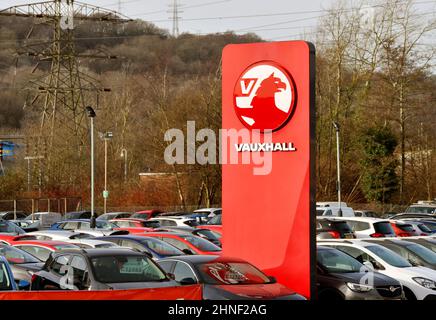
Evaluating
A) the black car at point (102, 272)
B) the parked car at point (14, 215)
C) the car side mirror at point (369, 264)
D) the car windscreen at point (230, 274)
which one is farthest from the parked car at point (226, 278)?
the parked car at point (14, 215)

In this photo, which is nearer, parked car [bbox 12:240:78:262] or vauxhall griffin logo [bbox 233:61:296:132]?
vauxhall griffin logo [bbox 233:61:296:132]

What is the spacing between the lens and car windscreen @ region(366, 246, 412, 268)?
19.1m

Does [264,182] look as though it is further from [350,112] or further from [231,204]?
[350,112]

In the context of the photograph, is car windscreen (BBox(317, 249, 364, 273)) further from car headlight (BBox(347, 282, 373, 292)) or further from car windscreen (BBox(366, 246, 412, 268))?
car windscreen (BBox(366, 246, 412, 268))

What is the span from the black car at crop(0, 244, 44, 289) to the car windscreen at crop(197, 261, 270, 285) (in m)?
5.28

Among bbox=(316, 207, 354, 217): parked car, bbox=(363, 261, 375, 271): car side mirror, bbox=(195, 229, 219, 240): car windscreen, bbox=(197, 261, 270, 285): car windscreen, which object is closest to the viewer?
bbox=(197, 261, 270, 285): car windscreen

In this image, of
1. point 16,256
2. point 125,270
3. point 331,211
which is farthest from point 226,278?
point 331,211

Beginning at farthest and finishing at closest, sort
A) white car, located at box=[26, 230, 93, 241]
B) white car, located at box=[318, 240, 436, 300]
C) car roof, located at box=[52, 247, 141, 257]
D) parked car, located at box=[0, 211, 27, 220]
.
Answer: parked car, located at box=[0, 211, 27, 220] → white car, located at box=[26, 230, 93, 241] → white car, located at box=[318, 240, 436, 300] → car roof, located at box=[52, 247, 141, 257]

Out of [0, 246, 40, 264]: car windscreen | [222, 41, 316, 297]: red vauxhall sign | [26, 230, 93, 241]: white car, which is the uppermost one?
[222, 41, 316, 297]: red vauxhall sign

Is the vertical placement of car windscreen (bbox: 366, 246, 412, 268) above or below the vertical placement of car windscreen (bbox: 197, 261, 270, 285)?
below

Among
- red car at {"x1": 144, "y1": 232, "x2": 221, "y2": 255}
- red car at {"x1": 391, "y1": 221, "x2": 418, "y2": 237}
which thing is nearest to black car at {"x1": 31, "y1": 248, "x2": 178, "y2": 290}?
red car at {"x1": 144, "y1": 232, "x2": 221, "y2": 255}

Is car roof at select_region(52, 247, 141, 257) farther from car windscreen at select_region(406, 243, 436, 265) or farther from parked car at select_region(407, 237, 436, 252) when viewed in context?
parked car at select_region(407, 237, 436, 252)
